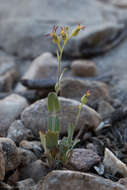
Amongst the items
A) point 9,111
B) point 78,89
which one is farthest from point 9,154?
point 78,89

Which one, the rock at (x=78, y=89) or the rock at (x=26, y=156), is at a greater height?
the rock at (x=78, y=89)

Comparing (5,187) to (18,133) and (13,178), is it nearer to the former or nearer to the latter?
(13,178)

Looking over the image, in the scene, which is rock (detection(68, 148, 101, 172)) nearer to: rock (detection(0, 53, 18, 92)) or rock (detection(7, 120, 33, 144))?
rock (detection(7, 120, 33, 144))

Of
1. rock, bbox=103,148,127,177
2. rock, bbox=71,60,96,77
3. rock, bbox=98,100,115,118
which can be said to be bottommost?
rock, bbox=103,148,127,177

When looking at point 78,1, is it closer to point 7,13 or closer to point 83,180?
point 7,13

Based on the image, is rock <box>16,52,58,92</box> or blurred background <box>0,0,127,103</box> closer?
rock <box>16,52,58,92</box>

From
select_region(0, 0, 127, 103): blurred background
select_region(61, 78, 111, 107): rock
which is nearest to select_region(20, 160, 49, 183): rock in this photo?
select_region(61, 78, 111, 107): rock

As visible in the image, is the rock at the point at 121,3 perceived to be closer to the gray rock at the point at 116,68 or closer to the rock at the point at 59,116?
the gray rock at the point at 116,68

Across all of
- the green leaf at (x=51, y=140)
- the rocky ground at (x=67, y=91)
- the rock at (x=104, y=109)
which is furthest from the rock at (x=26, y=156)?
the rock at (x=104, y=109)
